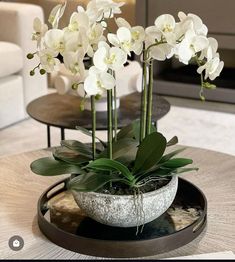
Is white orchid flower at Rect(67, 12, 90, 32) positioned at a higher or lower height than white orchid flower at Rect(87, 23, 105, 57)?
higher

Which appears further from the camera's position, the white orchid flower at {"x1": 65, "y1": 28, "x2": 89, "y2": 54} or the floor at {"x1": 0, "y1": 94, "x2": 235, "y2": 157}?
the floor at {"x1": 0, "y1": 94, "x2": 235, "y2": 157}

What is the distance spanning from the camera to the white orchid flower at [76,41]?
3.50 ft

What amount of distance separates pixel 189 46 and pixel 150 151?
25 cm

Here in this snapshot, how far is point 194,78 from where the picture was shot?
4.02 m

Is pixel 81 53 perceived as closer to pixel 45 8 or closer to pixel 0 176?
pixel 0 176

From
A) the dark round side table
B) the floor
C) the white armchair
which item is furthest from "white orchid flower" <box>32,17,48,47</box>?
the white armchair

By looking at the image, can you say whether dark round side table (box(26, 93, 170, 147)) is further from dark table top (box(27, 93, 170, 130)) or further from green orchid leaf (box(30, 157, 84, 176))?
green orchid leaf (box(30, 157, 84, 176))

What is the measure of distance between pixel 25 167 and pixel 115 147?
16.4 inches

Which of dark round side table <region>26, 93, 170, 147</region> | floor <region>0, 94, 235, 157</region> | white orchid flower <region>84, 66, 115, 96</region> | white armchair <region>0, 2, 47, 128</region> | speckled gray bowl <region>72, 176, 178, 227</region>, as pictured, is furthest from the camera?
white armchair <region>0, 2, 47, 128</region>

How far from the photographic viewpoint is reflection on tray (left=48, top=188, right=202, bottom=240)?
1.20 metres

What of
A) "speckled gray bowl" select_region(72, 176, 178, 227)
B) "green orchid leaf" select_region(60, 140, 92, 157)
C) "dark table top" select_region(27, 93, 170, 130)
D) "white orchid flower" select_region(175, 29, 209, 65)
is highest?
"white orchid flower" select_region(175, 29, 209, 65)

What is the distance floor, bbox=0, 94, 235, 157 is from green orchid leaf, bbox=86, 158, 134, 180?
1.71 metres

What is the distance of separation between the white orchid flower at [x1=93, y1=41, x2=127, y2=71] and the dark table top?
42.3 inches

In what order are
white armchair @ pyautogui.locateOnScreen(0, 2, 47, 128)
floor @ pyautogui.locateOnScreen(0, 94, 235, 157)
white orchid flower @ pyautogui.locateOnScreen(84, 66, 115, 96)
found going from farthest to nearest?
1. white armchair @ pyautogui.locateOnScreen(0, 2, 47, 128)
2. floor @ pyautogui.locateOnScreen(0, 94, 235, 157)
3. white orchid flower @ pyautogui.locateOnScreen(84, 66, 115, 96)
